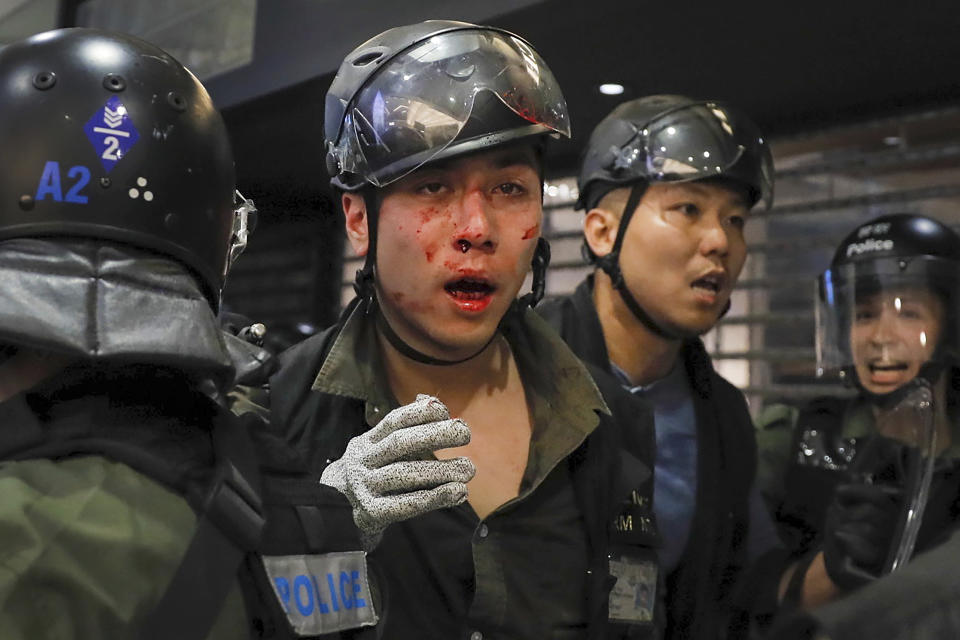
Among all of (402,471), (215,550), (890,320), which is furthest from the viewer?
(890,320)

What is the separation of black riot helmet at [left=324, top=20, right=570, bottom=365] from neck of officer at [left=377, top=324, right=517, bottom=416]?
5cm

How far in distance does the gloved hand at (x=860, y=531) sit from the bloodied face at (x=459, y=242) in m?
1.16

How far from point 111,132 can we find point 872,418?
2.73 m

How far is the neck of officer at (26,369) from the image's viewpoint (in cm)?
124

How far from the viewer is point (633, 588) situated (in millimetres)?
2176

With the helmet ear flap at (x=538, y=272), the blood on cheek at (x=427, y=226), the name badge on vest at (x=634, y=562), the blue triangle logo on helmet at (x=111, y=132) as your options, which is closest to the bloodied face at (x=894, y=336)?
the name badge on vest at (x=634, y=562)

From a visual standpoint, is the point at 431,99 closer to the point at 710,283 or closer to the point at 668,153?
the point at 668,153

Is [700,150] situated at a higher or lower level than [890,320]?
higher

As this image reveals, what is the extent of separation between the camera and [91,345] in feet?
3.76

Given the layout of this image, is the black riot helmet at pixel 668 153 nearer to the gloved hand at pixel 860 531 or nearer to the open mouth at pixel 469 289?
the gloved hand at pixel 860 531

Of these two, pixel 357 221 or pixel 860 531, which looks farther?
pixel 860 531

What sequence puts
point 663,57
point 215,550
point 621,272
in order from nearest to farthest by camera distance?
point 215,550 < point 621,272 < point 663,57

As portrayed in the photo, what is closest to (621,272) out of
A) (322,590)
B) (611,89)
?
(611,89)

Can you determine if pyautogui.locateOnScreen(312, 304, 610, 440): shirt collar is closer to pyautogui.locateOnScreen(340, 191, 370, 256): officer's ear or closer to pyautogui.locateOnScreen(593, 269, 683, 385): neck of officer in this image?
pyautogui.locateOnScreen(340, 191, 370, 256): officer's ear
